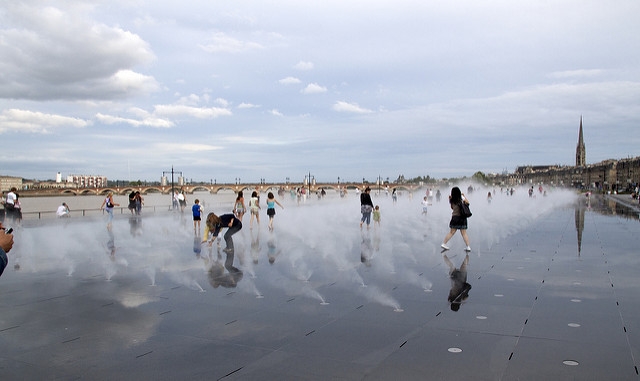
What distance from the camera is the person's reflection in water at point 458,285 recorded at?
Answer: 23.1ft

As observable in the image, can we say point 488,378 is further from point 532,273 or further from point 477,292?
point 532,273

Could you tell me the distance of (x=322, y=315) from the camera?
637 centimetres

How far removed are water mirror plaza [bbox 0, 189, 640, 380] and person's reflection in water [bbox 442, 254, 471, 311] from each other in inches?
4.5

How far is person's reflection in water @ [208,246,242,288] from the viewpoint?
8443 millimetres

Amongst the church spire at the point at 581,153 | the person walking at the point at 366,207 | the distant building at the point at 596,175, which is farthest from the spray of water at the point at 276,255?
the church spire at the point at 581,153

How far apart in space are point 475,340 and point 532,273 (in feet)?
14.7

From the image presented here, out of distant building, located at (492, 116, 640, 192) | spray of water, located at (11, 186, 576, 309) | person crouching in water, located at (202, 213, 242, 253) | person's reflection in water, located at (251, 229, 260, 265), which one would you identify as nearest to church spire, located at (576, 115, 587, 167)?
distant building, located at (492, 116, 640, 192)

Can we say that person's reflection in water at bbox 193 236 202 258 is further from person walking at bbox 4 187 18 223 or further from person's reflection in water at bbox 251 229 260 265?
person walking at bbox 4 187 18 223

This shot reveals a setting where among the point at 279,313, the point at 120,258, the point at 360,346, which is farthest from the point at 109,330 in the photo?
the point at 120,258

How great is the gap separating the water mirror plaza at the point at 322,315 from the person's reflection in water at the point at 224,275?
4 cm

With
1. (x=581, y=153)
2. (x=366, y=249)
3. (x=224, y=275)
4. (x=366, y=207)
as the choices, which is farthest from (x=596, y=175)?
(x=224, y=275)

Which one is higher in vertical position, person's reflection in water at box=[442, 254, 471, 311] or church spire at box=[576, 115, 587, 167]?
church spire at box=[576, 115, 587, 167]

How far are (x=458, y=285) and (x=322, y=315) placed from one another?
112 inches

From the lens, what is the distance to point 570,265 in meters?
9.92
